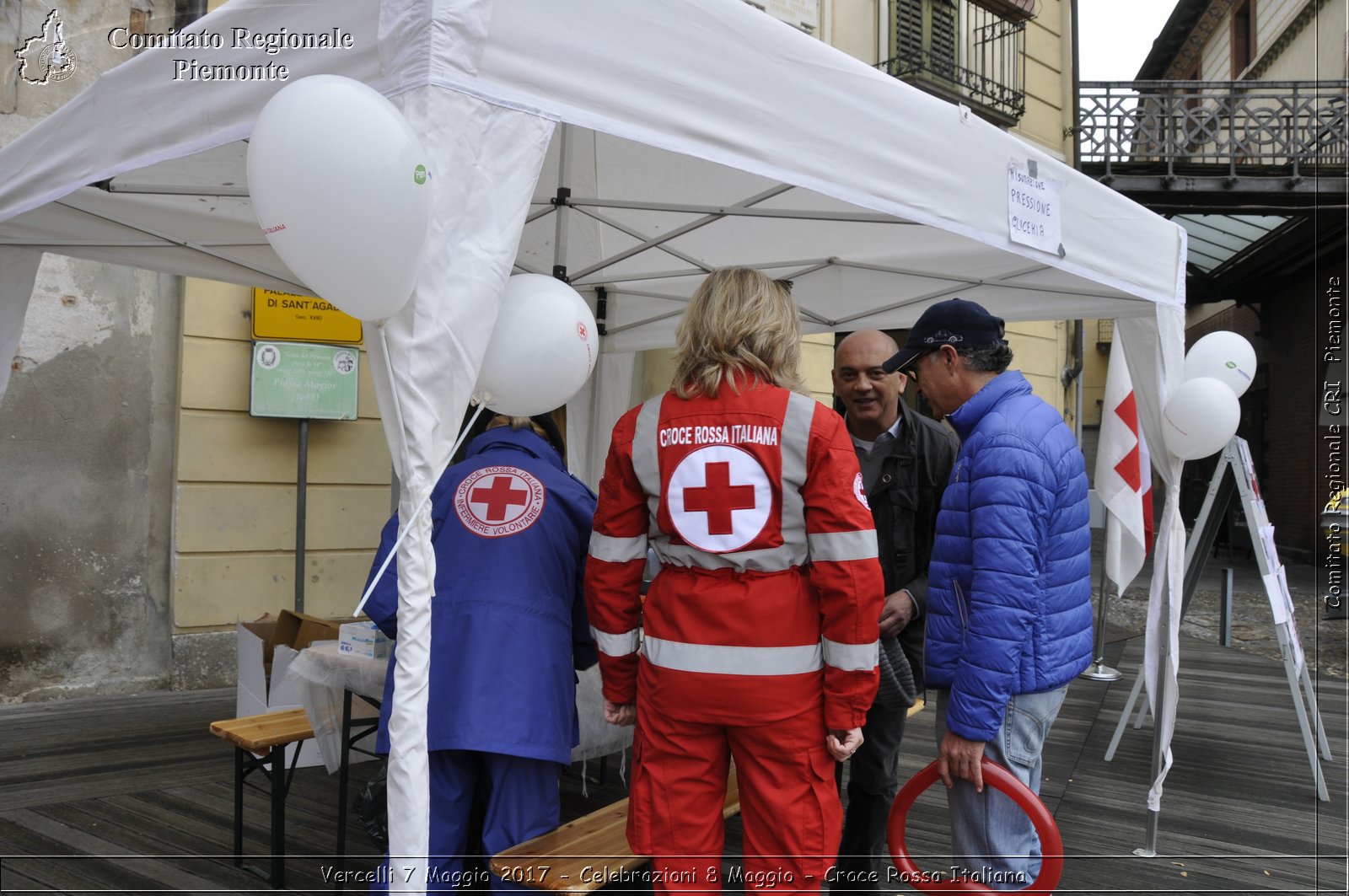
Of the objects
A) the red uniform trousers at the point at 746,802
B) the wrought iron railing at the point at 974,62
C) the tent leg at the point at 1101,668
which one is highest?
the wrought iron railing at the point at 974,62

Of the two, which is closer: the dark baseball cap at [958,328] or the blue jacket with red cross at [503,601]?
the blue jacket with red cross at [503,601]

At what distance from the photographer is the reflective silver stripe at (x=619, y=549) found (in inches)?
84.0

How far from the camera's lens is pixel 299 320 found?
614 centimetres

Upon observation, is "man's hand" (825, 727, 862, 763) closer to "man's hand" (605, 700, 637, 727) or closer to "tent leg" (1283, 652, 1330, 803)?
"man's hand" (605, 700, 637, 727)

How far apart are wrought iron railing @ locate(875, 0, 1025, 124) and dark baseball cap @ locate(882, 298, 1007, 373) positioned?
295 inches

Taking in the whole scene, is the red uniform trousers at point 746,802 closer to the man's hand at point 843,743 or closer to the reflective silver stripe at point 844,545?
the man's hand at point 843,743

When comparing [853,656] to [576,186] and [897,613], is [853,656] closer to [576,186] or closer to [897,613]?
[897,613]

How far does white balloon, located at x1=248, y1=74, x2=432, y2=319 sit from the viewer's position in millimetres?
1639

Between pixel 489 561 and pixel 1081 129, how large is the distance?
11832mm

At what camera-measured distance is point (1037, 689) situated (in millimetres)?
2307

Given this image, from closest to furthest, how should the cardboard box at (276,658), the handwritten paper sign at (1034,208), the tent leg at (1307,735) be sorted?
the handwritten paper sign at (1034,208), the cardboard box at (276,658), the tent leg at (1307,735)

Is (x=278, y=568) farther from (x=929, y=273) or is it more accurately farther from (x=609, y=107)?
(x=609, y=107)

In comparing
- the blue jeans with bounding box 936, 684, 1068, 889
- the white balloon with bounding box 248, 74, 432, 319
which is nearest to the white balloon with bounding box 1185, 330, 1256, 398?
the blue jeans with bounding box 936, 684, 1068, 889

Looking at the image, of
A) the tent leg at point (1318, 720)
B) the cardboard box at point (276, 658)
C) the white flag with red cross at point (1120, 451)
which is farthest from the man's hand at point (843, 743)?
the tent leg at point (1318, 720)
